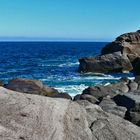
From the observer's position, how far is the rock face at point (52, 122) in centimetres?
916

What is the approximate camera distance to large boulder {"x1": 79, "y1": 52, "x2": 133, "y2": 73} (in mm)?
54156

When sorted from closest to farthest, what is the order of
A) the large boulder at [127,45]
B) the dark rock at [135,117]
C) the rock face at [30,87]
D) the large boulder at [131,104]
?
the dark rock at [135,117], the large boulder at [131,104], the rock face at [30,87], the large boulder at [127,45]

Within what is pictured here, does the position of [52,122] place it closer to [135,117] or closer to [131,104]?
[135,117]

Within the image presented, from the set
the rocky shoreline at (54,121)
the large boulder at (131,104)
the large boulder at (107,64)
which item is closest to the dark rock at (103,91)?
the large boulder at (131,104)

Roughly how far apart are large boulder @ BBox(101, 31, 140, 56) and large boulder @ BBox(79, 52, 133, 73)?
534 cm

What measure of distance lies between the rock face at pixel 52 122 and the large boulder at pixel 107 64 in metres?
43.1

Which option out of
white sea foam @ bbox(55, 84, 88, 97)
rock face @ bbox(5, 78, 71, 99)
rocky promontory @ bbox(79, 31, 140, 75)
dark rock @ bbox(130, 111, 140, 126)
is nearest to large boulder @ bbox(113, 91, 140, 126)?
A: dark rock @ bbox(130, 111, 140, 126)

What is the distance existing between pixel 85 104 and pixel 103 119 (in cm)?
138

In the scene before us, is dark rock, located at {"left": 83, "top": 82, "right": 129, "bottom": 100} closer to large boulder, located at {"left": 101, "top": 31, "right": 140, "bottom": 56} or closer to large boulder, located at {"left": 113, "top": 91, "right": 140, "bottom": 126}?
large boulder, located at {"left": 113, "top": 91, "right": 140, "bottom": 126}

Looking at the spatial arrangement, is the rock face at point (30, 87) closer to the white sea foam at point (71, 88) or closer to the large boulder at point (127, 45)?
the white sea foam at point (71, 88)

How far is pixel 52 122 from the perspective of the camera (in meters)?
9.57

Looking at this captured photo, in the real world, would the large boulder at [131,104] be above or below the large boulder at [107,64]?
above

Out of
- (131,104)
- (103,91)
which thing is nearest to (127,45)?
(103,91)

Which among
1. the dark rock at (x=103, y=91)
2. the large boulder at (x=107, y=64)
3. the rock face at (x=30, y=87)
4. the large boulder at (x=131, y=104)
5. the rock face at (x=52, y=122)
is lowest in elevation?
the large boulder at (x=107, y=64)
